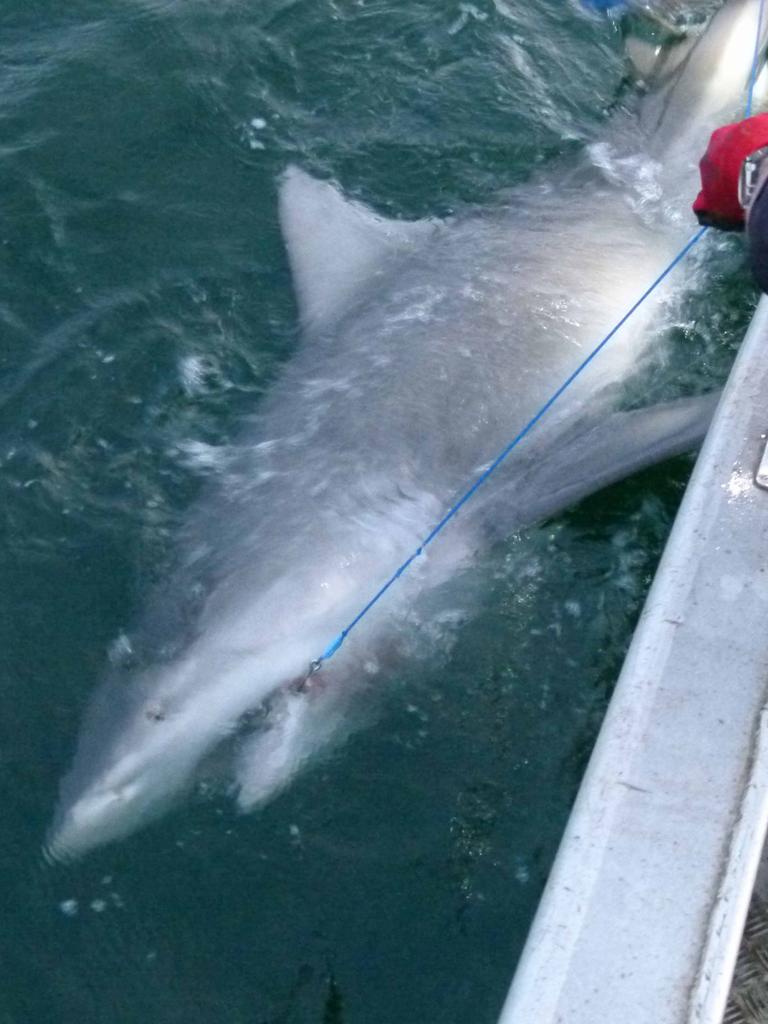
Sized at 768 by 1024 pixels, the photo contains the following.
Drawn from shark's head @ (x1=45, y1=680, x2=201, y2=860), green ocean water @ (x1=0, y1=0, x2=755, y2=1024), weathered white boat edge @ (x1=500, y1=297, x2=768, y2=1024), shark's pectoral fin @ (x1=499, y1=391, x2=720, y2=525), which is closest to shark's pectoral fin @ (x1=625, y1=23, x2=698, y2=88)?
green ocean water @ (x1=0, y1=0, x2=755, y2=1024)

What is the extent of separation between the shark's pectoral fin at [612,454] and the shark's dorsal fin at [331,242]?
1.16 meters

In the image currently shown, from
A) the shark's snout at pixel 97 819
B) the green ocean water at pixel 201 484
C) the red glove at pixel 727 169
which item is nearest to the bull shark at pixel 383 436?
the shark's snout at pixel 97 819

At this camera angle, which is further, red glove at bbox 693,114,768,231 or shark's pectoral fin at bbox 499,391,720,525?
shark's pectoral fin at bbox 499,391,720,525

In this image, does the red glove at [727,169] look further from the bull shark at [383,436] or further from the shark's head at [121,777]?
the shark's head at [121,777]

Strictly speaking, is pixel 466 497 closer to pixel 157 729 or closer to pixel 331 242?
pixel 157 729

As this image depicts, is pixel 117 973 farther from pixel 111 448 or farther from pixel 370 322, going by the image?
pixel 370 322

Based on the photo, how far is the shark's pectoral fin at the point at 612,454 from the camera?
366 cm

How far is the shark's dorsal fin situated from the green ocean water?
120 millimetres

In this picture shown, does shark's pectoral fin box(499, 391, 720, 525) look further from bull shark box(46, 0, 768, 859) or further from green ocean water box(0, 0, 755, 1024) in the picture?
green ocean water box(0, 0, 755, 1024)

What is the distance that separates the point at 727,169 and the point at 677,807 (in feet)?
5.27

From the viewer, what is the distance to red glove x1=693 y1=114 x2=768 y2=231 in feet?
9.89

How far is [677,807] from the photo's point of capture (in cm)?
249

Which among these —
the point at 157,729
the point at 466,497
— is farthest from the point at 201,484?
the point at 157,729

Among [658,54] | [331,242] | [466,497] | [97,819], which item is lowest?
[97,819]
